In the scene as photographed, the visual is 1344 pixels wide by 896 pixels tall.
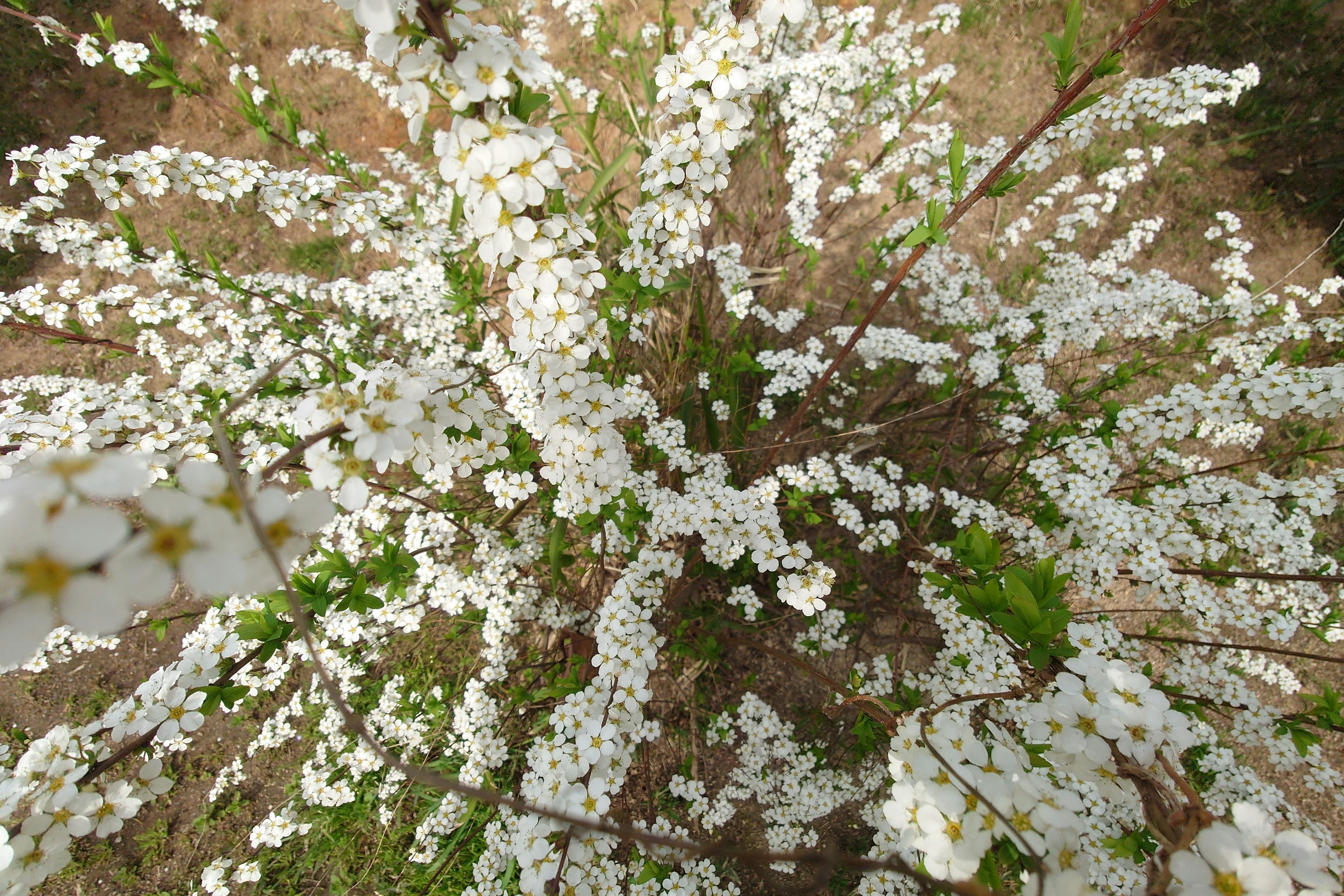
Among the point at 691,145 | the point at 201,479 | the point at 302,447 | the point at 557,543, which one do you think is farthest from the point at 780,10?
the point at 557,543

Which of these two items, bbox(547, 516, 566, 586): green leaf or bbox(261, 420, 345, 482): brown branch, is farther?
bbox(547, 516, 566, 586): green leaf

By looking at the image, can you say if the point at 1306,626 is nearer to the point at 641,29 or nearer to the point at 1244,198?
the point at 1244,198

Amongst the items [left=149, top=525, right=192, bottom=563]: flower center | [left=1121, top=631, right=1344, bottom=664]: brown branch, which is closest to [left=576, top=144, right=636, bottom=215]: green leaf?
[left=149, top=525, right=192, bottom=563]: flower center

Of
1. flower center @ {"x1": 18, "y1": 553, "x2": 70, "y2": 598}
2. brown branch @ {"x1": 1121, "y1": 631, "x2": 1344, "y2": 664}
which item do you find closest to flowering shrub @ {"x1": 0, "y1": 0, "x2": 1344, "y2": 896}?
flower center @ {"x1": 18, "y1": 553, "x2": 70, "y2": 598}

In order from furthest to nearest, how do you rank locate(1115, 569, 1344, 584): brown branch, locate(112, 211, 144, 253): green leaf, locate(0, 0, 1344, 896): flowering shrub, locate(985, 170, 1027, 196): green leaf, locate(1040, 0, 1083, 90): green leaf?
1. locate(112, 211, 144, 253): green leaf
2. locate(1115, 569, 1344, 584): brown branch
3. locate(985, 170, 1027, 196): green leaf
4. locate(1040, 0, 1083, 90): green leaf
5. locate(0, 0, 1344, 896): flowering shrub

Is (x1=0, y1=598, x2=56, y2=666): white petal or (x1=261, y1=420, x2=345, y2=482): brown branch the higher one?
(x1=261, y1=420, x2=345, y2=482): brown branch

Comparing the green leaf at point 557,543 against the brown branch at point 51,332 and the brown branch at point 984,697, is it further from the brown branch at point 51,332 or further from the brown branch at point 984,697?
the brown branch at point 51,332

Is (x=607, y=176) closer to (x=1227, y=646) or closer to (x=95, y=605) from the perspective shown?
(x=95, y=605)

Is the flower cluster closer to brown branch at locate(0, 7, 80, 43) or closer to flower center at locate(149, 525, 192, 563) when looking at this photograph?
flower center at locate(149, 525, 192, 563)

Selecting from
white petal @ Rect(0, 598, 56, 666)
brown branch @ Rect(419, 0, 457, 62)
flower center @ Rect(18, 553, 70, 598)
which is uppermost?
brown branch @ Rect(419, 0, 457, 62)

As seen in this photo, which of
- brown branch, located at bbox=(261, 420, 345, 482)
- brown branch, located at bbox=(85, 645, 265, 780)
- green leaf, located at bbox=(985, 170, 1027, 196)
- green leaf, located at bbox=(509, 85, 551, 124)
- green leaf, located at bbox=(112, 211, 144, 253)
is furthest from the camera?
green leaf, located at bbox=(112, 211, 144, 253)

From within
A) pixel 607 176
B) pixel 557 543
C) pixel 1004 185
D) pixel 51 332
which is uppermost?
pixel 607 176
